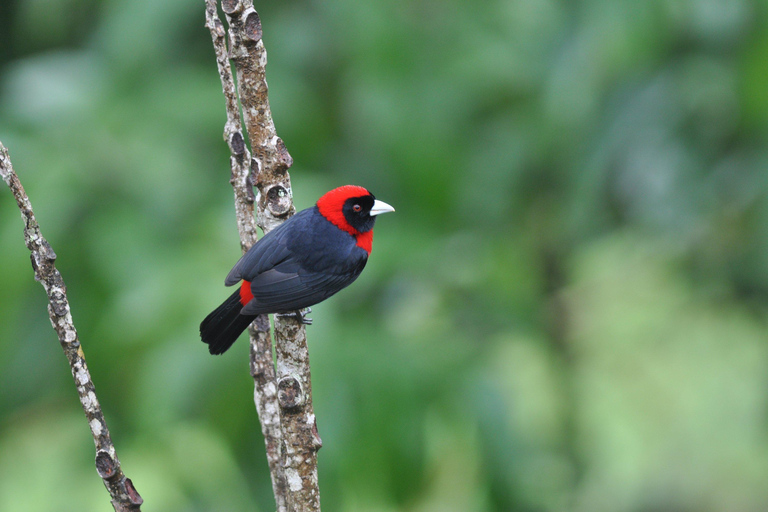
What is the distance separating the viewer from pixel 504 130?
12.9 feet

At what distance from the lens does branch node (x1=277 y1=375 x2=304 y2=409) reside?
1225 mm

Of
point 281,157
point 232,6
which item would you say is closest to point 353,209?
point 281,157

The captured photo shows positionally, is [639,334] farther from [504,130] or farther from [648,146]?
[504,130]

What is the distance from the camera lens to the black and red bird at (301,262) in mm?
1626

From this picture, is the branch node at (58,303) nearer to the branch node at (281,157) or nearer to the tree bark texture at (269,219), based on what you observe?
the tree bark texture at (269,219)

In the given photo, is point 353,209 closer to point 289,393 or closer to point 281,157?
point 281,157

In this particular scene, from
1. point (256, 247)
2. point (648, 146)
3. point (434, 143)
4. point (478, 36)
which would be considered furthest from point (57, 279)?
point (648, 146)

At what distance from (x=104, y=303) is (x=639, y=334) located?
3021 mm

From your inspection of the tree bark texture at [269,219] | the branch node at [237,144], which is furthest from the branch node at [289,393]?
the branch node at [237,144]

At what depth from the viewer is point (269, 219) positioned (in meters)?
1.47

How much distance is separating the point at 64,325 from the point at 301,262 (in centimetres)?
77

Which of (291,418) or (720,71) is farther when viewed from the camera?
(720,71)

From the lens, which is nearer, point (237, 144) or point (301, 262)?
point (237, 144)

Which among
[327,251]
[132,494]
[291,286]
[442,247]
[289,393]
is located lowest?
[132,494]
